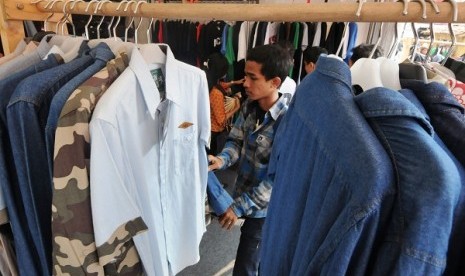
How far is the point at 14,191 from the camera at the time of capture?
2.22 feet

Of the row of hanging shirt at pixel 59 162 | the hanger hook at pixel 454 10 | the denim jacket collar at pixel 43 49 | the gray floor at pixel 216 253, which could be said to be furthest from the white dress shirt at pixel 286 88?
the gray floor at pixel 216 253

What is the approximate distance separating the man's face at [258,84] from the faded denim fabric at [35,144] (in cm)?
68

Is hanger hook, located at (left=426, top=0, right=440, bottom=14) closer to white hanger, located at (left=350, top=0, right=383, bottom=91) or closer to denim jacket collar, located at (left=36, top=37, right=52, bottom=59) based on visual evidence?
white hanger, located at (left=350, top=0, right=383, bottom=91)

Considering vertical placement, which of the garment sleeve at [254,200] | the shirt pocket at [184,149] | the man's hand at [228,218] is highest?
the shirt pocket at [184,149]

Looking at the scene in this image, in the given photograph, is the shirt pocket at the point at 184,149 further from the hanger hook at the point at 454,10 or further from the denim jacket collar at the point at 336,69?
the hanger hook at the point at 454,10

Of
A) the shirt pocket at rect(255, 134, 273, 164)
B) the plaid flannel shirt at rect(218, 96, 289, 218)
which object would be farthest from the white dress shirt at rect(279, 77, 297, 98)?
the shirt pocket at rect(255, 134, 273, 164)

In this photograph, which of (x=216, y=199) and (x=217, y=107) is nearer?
(x=216, y=199)

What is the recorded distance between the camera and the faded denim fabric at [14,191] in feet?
2.12

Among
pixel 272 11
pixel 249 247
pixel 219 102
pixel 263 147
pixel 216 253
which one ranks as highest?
pixel 272 11

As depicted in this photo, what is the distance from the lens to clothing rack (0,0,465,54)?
513 mm

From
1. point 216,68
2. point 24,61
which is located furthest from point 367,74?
point 216,68

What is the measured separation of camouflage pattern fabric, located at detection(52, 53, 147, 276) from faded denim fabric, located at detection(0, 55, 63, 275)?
0.14 meters

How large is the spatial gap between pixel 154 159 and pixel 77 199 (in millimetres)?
257

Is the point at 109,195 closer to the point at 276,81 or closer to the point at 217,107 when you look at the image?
the point at 276,81
